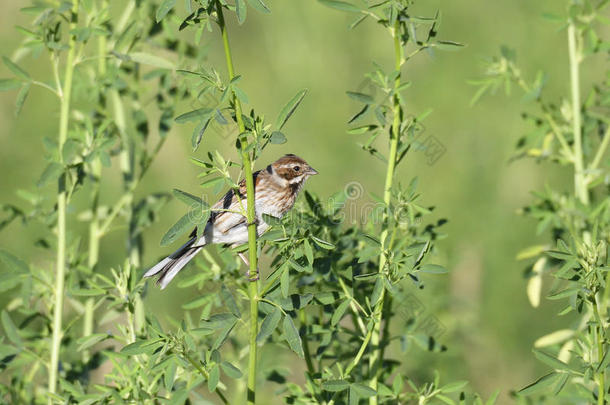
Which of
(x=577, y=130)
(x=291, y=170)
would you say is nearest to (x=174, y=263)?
(x=291, y=170)

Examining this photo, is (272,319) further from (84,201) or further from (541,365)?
(84,201)

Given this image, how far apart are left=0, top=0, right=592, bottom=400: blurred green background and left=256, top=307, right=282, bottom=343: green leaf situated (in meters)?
2.29

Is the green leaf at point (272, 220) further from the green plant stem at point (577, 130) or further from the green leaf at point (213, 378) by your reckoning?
the green plant stem at point (577, 130)

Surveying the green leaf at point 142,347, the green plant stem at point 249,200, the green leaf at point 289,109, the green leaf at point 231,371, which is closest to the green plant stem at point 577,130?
the green leaf at point 289,109

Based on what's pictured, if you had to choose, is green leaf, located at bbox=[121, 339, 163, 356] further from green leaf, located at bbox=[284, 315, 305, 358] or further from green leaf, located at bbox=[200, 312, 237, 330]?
green leaf, located at bbox=[284, 315, 305, 358]

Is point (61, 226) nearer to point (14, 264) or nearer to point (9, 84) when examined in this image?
point (14, 264)

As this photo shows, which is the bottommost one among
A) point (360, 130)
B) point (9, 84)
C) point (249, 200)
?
point (249, 200)

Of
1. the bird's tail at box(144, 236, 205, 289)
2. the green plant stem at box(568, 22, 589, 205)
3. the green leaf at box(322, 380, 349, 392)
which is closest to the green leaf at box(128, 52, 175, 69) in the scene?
the bird's tail at box(144, 236, 205, 289)

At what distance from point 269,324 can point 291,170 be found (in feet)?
7.20

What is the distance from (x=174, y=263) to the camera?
4.13 meters

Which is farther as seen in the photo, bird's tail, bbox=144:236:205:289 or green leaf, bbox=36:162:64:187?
bird's tail, bbox=144:236:205:289

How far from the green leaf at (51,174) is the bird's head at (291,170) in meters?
1.58

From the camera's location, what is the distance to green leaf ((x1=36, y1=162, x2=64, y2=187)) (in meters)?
3.58

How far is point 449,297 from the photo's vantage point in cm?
538
